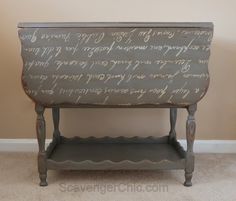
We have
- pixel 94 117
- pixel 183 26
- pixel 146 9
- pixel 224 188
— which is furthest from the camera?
pixel 94 117

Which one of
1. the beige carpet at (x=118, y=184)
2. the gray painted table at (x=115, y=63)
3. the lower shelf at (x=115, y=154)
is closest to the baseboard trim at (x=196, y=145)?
the beige carpet at (x=118, y=184)

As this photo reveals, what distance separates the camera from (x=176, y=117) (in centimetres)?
223

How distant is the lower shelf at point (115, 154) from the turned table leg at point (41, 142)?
3 cm

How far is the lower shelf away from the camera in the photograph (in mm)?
1831

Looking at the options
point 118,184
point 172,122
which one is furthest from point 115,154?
point 172,122

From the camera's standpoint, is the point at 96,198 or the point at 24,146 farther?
the point at 24,146

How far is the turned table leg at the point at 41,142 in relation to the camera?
1773 mm

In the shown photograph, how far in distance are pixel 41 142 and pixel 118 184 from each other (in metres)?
0.46

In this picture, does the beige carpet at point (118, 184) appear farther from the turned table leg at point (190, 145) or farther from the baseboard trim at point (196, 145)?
the baseboard trim at point (196, 145)

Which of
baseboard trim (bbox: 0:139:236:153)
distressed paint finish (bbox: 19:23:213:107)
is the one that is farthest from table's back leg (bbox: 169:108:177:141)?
distressed paint finish (bbox: 19:23:213:107)

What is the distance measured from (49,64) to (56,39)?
12 centimetres

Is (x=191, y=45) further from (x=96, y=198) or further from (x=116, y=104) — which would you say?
(x=96, y=198)

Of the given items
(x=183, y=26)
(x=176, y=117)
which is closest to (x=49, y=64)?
(x=183, y=26)

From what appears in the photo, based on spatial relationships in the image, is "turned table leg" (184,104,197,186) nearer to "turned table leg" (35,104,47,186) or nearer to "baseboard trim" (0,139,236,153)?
"baseboard trim" (0,139,236,153)
